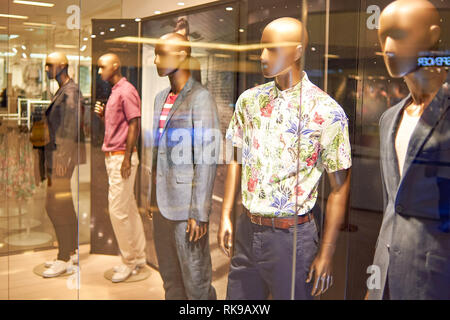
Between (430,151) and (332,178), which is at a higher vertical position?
(430,151)

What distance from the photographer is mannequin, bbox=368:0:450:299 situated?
6.76ft

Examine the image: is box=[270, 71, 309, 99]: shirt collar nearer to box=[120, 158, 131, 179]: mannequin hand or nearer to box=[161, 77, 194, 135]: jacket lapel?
box=[161, 77, 194, 135]: jacket lapel

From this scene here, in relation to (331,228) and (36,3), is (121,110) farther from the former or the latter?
(331,228)

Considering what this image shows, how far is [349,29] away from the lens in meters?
2.20

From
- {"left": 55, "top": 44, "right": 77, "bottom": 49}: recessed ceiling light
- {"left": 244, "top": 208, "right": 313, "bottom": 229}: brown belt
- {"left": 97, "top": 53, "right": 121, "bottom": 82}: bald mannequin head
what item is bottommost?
{"left": 244, "top": 208, "right": 313, "bottom": 229}: brown belt

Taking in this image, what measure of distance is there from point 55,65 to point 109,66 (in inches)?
13.4

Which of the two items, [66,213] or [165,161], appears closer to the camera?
[165,161]

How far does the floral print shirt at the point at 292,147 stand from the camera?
2.14m

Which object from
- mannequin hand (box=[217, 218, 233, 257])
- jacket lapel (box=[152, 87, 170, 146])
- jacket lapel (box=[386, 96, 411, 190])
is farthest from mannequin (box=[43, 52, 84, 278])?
jacket lapel (box=[386, 96, 411, 190])

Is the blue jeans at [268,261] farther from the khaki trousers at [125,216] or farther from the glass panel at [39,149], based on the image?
the glass panel at [39,149]

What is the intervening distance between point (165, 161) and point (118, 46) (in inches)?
24.0

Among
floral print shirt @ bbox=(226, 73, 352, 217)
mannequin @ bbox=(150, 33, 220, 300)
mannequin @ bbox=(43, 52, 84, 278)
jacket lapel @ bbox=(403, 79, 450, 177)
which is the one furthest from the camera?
mannequin @ bbox=(43, 52, 84, 278)

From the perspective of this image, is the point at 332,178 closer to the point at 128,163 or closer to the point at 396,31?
the point at 396,31
